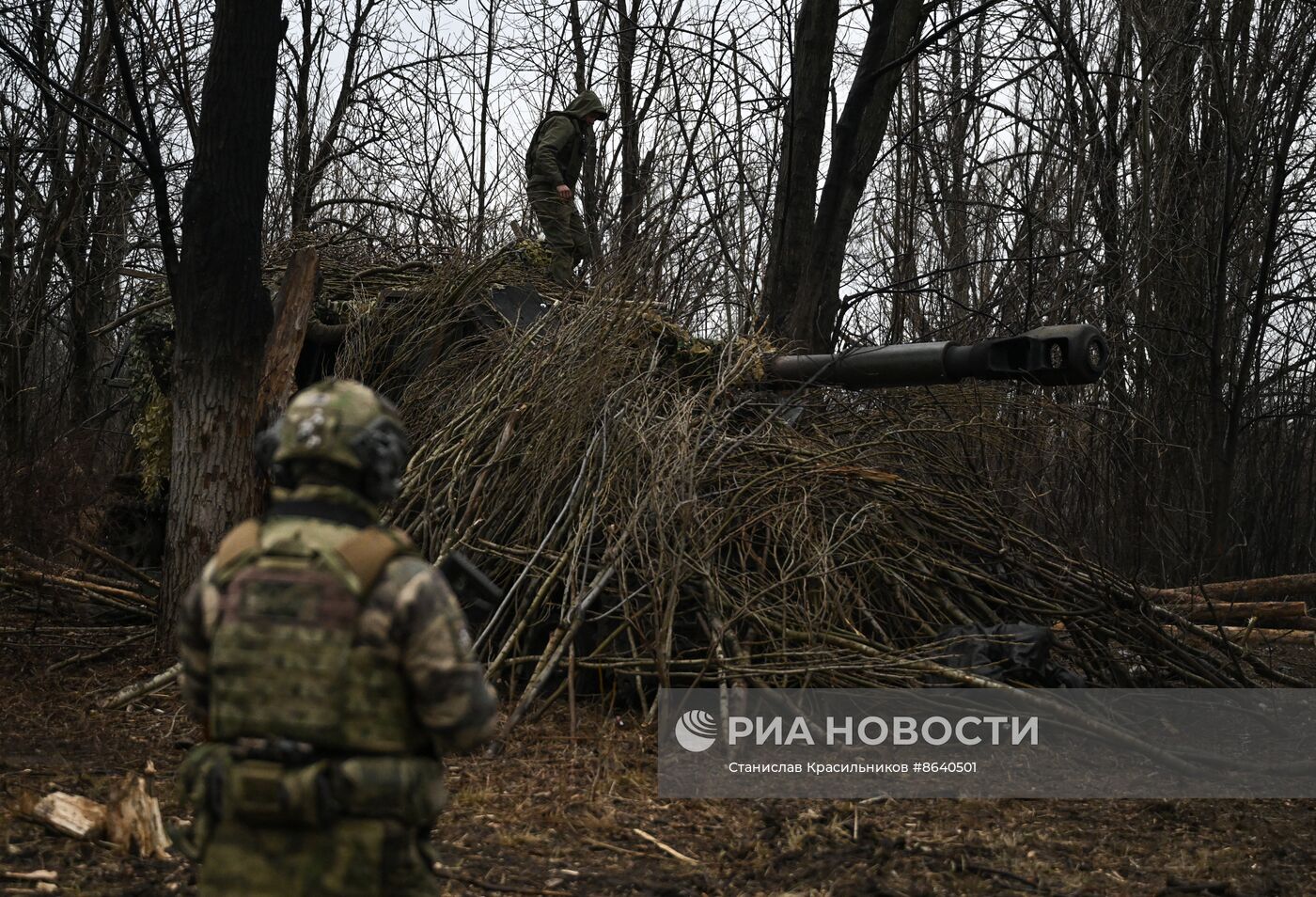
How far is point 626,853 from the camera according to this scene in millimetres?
4473

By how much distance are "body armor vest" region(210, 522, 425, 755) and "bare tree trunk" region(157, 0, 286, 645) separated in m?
4.81

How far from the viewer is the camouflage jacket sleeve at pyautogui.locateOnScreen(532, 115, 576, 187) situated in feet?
32.1

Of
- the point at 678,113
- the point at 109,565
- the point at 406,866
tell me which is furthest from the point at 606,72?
the point at 406,866

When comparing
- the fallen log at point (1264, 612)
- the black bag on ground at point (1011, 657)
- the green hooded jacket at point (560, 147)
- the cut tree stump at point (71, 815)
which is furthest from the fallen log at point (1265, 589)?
the cut tree stump at point (71, 815)

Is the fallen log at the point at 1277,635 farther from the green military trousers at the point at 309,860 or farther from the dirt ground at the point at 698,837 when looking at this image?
the green military trousers at the point at 309,860

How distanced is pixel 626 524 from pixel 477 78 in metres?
12.2

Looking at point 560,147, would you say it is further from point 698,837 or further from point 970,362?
point 698,837

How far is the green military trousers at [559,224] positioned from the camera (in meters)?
9.60

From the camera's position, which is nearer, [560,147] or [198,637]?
[198,637]

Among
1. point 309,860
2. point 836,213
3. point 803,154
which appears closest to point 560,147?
point 803,154

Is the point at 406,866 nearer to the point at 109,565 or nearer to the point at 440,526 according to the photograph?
the point at 440,526

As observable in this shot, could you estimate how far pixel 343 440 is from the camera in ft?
7.99

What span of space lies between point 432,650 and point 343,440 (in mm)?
431

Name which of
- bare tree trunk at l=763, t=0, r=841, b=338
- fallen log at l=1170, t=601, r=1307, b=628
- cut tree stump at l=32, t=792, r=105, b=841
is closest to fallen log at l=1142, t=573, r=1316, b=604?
fallen log at l=1170, t=601, r=1307, b=628
